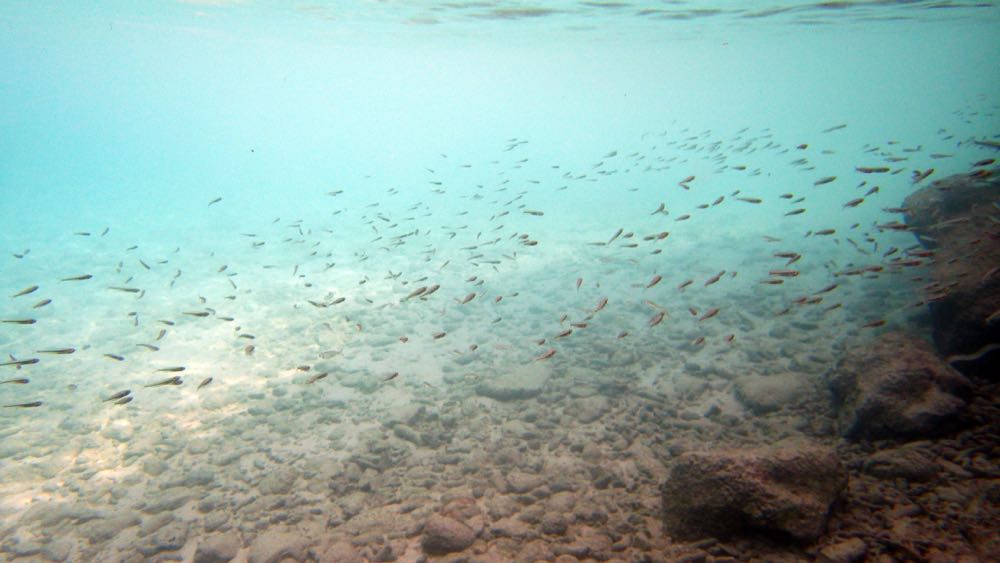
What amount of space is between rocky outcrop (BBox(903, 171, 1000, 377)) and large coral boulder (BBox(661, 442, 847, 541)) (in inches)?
176

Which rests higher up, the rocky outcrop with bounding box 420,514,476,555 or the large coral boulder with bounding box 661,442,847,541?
the large coral boulder with bounding box 661,442,847,541

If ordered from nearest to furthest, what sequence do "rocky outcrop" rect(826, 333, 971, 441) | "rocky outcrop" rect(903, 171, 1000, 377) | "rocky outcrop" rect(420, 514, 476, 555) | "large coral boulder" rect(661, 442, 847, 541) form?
"large coral boulder" rect(661, 442, 847, 541) → "rocky outcrop" rect(420, 514, 476, 555) → "rocky outcrop" rect(826, 333, 971, 441) → "rocky outcrop" rect(903, 171, 1000, 377)

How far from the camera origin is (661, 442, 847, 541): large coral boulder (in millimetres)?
4172

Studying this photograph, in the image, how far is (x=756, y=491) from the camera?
4289 mm

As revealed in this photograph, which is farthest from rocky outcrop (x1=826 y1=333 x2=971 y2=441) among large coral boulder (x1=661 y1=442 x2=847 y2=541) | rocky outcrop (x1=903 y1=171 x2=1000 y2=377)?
large coral boulder (x1=661 y1=442 x2=847 y2=541)

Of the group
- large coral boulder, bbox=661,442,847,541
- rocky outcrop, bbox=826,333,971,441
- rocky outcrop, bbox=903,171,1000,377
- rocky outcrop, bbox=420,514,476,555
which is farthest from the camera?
rocky outcrop, bbox=903,171,1000,377

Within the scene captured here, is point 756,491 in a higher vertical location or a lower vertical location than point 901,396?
higher

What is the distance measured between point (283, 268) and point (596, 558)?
22.5m

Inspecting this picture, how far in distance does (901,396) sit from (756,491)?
3.48m

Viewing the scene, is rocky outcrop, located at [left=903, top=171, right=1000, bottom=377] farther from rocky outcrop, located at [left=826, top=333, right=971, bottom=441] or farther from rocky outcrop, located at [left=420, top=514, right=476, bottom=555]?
rocky outcrop, located at [left=420, top=514, right=476, bottom=555]

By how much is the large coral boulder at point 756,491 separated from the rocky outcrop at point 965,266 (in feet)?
14.7

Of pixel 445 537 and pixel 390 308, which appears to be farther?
pixel 390 308

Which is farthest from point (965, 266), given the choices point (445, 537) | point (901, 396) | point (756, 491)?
point (445, 537)

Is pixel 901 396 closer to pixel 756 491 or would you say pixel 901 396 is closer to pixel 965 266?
pixel 756 491
